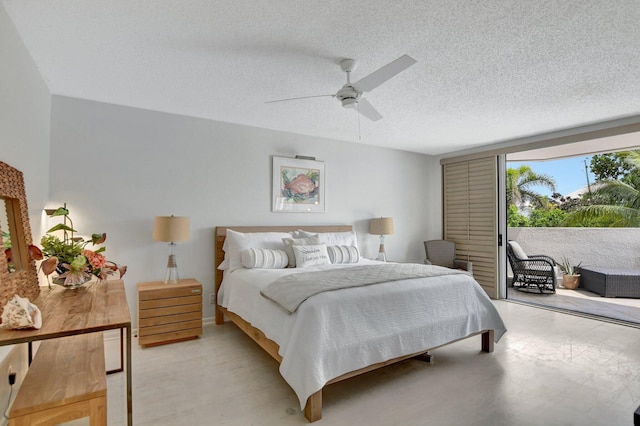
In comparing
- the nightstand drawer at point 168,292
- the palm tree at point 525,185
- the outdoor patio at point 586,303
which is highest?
the palm tree at point 525,185

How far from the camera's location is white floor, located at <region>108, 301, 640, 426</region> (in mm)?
2078

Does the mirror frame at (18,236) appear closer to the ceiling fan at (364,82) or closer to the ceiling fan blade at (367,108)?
the ceiling fan at (364,82)

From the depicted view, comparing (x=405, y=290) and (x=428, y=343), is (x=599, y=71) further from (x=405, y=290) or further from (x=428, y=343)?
(x=428, y=343)

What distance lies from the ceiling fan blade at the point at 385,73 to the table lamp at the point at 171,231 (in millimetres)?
2249

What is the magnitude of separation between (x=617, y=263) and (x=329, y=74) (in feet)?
23.5

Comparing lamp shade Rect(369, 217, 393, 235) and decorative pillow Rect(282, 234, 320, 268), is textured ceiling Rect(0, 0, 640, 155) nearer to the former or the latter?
decorative pillow Rect(282, 234, 320, 268)

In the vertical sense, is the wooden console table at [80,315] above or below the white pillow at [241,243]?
below

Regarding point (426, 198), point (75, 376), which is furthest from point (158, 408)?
point (426, 198)

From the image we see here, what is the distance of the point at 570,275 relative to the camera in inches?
246

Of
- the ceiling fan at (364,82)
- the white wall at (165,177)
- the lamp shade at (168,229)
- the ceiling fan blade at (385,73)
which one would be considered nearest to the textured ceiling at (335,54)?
the ceiling fan at (364,82)

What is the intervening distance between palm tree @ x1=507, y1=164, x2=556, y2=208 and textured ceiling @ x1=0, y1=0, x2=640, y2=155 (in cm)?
564

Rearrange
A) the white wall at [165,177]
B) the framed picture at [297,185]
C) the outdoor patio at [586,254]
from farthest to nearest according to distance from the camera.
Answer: the outdoor patio at [586,254], the framed picture at [297,185], the white wall at [165,177]

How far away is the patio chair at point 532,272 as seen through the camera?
565 centimetres

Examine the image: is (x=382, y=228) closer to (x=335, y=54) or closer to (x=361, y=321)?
(x=361, y=321)
